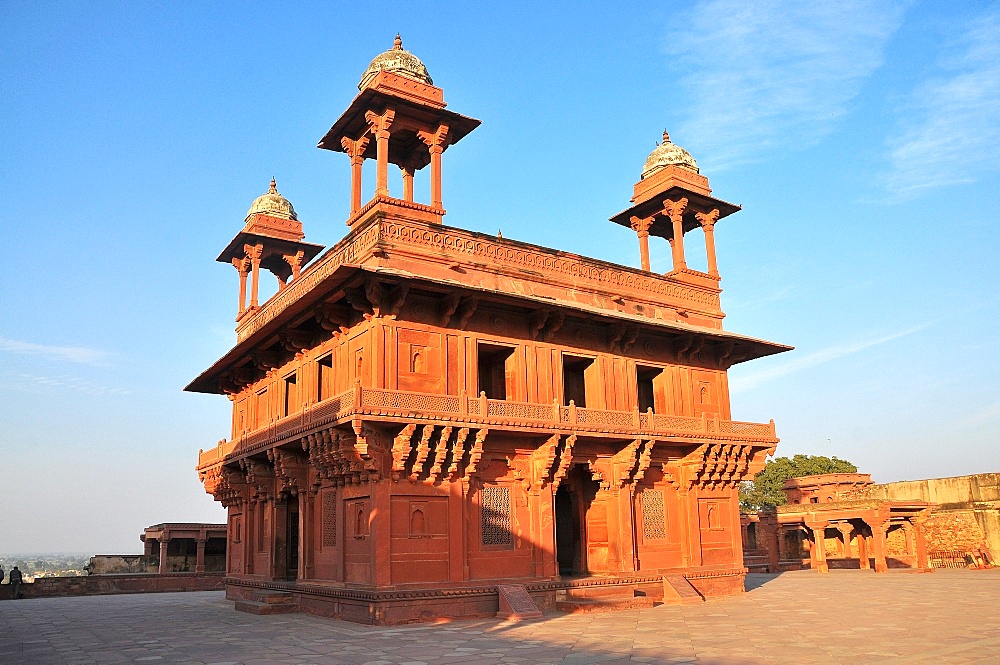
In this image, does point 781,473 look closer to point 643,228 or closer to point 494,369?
point 643,228

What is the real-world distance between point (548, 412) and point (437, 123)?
7848mm

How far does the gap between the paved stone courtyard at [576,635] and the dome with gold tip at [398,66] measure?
13032 millimetres

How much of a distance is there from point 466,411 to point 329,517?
4.41 metres

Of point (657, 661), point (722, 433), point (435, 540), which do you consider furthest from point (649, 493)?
point (657, 661)

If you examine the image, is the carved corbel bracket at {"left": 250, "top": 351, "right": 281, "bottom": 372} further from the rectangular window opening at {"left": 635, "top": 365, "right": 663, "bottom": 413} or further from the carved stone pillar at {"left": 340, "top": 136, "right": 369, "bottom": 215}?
the rectangular window opening at {"left": 635, "top": 365, "right": 663, "bottom": 413}

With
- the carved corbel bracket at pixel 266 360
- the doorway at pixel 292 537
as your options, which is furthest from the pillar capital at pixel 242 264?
the doorway at pixel 292 537

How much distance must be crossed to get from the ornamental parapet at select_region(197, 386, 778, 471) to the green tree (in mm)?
41179

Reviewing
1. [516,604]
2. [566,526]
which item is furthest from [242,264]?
[516,604]

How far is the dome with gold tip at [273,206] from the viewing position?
1095 inches

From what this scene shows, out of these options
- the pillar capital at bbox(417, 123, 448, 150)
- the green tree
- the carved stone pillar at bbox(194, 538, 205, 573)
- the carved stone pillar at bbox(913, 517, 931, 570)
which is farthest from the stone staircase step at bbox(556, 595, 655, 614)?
the green tree

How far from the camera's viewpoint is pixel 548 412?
19219 mm

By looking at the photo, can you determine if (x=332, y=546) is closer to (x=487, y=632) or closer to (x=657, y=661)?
(x=487, y=632)

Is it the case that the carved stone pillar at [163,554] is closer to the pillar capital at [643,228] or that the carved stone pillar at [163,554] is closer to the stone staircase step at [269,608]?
the stone staircase step at [269,608]

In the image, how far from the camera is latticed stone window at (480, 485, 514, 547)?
18766mm
